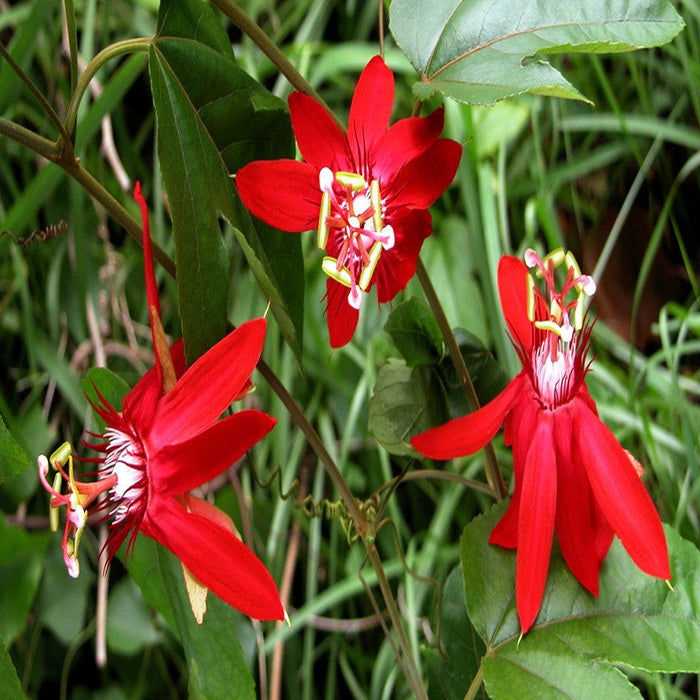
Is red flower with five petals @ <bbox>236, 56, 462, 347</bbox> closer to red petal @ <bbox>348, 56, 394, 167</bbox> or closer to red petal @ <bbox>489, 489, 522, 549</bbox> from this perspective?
red petal @ <bbox>348, 56, 394, 167</bbox>

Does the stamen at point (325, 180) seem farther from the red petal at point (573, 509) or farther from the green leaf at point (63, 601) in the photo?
the green leaf at point (63, 601)

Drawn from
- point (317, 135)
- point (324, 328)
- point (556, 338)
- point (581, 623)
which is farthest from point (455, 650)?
point (324, 328)

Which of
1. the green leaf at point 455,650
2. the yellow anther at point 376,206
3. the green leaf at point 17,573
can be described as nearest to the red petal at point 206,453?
the yellow anther at point 376,206

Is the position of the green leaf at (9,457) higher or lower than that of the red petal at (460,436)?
higher

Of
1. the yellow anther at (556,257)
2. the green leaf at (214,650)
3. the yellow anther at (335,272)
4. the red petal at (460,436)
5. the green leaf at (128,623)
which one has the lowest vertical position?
the green leaf at (128,623)

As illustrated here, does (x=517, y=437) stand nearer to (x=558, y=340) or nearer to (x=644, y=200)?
(x=558, y=340)
